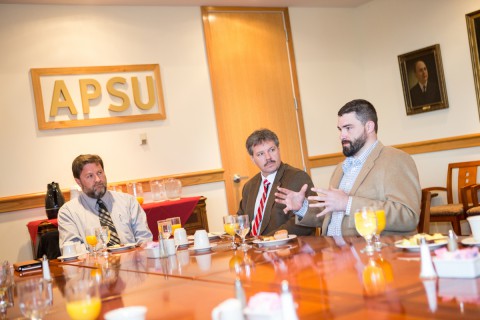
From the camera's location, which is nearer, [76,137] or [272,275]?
[272,275]

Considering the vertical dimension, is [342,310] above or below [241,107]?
below

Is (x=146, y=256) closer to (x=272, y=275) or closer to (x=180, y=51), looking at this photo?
(x=272, y=275)

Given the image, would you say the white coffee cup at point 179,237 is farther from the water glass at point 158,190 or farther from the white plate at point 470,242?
the water glass at point 158,190

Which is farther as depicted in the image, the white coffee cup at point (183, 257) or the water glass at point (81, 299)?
the white coffee cup at point (183, 257)

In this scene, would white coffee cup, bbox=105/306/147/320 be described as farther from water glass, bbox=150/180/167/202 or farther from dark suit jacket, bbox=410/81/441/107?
dark suit jacket, bbox=410/81/441/107

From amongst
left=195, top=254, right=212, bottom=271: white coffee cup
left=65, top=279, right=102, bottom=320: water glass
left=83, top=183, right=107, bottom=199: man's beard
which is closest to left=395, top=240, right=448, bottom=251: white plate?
left=195, top=254, right=212, bottom=271: white coffee cup

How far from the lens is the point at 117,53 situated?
6746 mm

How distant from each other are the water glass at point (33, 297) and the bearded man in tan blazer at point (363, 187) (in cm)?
163

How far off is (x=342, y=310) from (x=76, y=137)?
17.5 ft

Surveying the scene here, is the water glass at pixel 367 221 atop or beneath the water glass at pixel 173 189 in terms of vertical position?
beneath

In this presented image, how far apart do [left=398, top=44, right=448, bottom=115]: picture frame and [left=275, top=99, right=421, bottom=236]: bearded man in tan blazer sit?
4.07m

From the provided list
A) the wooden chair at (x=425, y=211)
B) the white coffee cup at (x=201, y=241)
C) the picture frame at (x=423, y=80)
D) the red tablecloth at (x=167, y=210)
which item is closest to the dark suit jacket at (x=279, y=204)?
the white coffee cup at (x=201, y=241)

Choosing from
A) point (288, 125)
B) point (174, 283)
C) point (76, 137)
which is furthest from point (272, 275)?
point (288, 125)

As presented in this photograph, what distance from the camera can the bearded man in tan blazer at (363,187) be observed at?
3.09 meters
